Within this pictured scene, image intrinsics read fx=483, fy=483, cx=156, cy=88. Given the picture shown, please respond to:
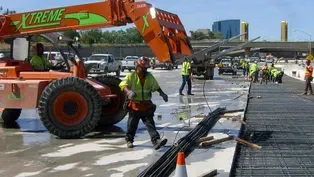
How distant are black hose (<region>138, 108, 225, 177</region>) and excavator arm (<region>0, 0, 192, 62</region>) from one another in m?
1.70

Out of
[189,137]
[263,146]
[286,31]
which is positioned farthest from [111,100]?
[286,31]

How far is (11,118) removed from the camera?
12.9 m

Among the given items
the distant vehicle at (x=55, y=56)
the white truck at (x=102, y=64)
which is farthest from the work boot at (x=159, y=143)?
the white truck at (x=102, y=64)

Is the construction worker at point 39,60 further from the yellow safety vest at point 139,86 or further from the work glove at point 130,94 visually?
the work glove at point 130,94

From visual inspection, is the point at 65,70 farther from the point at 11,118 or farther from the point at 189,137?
the point at 189,137

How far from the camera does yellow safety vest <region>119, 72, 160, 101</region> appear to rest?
9.05 meters

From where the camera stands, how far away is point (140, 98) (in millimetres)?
9055

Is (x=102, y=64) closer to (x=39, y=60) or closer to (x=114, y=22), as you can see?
(x=39, y=60)

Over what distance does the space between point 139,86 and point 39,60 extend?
381cm

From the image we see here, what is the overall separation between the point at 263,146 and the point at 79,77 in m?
4.48

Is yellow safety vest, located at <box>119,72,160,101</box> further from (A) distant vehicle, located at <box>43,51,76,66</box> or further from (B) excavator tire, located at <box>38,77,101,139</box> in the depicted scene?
(A) distant vehicle, located at <box>43,51,76,66</box>

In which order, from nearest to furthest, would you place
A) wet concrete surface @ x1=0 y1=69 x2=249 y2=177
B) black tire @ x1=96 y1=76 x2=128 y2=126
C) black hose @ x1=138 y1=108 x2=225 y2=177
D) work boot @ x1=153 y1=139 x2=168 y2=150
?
black hose @ x1=138 y1=108 x2=225 y2=177
wet concrete surface @ x1=0 y1=69 x2=249 y2=177
work boot @ x1=153 y1=139 x2=168 y2=150
black tire @ x1=96 y1=76 x2=128 y2=126

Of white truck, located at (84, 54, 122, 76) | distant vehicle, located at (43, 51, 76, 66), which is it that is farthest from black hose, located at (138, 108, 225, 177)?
white truck, located at (84, 54, 122, 76)

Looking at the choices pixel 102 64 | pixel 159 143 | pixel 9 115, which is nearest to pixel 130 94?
pixel 159 143
